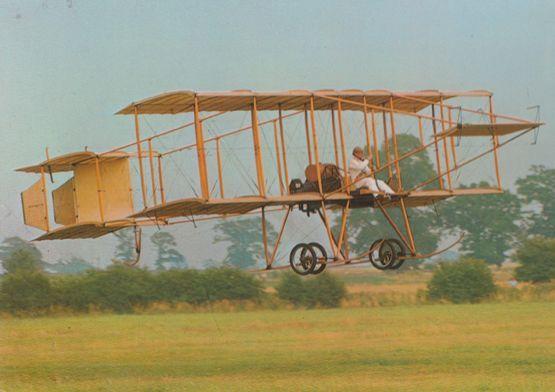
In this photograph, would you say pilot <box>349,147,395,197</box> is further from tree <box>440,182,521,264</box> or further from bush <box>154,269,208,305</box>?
tree <box>440,182,521,264</box>

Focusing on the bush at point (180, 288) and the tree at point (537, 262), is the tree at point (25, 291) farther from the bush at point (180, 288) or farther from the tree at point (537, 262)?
the tree at point (537, 262)

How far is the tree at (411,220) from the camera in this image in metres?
70.9

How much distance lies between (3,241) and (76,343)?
95.0 ft

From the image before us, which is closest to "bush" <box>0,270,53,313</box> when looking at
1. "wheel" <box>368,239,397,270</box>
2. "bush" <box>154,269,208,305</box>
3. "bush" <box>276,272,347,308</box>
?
"bush" <box>154,269,208,305</box>

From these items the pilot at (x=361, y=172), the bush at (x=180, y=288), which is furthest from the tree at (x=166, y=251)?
the pilot at (x=361, y=172)

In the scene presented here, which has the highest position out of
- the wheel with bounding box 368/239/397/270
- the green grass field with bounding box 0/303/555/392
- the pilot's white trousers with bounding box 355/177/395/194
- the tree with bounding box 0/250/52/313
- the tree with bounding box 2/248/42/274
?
the pilot's white trousers with bounding box 355/177/395/194

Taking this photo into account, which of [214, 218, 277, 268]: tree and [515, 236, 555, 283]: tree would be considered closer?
[515, 236, 555, 283]: tree

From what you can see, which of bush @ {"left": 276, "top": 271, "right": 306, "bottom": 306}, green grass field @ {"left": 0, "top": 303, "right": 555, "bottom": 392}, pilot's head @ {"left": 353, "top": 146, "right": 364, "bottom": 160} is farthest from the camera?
bush @ {"left": 276, "top": 271, "right": 306, "bottom": 306}

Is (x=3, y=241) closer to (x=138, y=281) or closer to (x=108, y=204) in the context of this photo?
(x=138, y=281)

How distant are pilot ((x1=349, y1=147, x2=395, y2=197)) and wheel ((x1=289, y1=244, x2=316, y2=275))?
1.46 m

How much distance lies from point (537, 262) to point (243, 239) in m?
23.0

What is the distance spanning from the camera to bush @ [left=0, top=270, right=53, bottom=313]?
49688 mm

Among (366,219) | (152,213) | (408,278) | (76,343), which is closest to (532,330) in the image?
(76,343)

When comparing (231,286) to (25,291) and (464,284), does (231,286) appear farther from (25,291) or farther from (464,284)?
(464,284)
